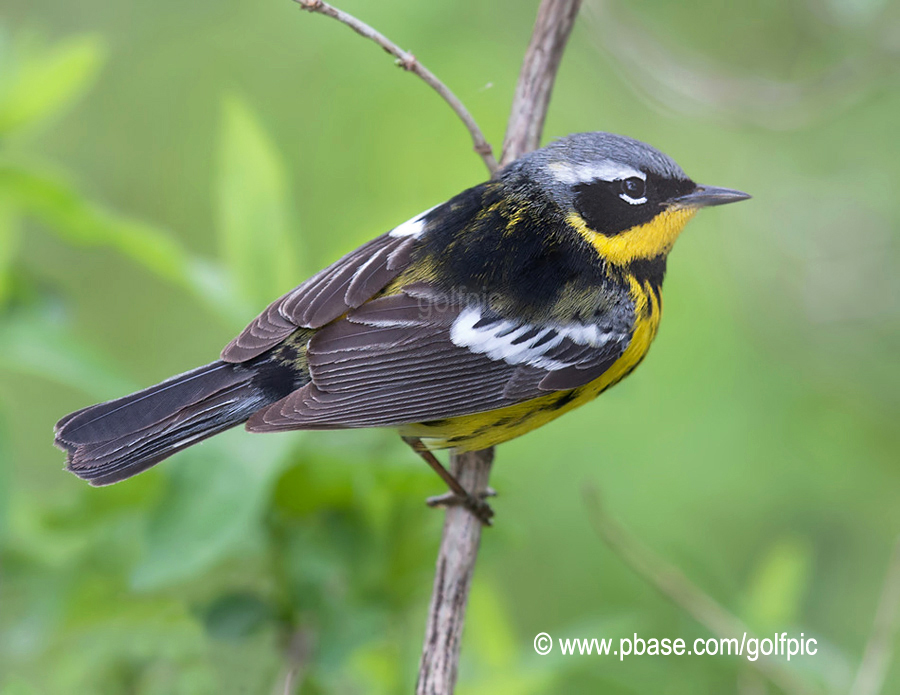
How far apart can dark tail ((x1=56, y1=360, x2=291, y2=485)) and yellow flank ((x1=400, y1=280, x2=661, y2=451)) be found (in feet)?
1.53

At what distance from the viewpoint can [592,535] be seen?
4.69 m

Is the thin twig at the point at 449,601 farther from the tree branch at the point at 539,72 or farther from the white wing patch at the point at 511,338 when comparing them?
the tree branch at the point at 539,72

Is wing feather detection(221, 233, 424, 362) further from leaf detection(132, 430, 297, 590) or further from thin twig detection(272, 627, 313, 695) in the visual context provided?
thin twig detection(272, 627, 313, 695)

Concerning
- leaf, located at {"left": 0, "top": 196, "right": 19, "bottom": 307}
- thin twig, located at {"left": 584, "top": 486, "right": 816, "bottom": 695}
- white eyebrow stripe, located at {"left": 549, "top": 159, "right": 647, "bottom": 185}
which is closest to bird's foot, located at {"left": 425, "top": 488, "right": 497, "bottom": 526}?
thin twig, located at {"left": 584, "top": 486, "right": 816, "bottom": 695}

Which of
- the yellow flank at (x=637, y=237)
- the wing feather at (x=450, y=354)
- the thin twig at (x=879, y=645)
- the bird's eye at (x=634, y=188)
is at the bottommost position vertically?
the thin twig at (x=879, y=645)

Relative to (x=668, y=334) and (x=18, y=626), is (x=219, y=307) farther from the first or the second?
(x=668, y=334)

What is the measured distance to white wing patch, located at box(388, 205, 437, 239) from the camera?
2.97m

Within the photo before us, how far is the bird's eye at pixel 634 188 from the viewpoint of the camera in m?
2.93

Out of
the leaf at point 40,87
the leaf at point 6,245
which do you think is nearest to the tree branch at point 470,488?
the leaf at point 40,87

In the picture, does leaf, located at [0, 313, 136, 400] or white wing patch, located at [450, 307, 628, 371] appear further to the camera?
white wing patch, located at [450, 307, 628, 371]

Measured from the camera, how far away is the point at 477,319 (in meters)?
2.82

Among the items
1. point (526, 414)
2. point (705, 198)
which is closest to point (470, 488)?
point (526, 414)

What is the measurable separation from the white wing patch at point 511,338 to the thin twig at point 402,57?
0.50 metres

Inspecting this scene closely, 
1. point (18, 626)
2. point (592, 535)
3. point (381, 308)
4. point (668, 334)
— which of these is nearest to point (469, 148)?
point (668, 334)
